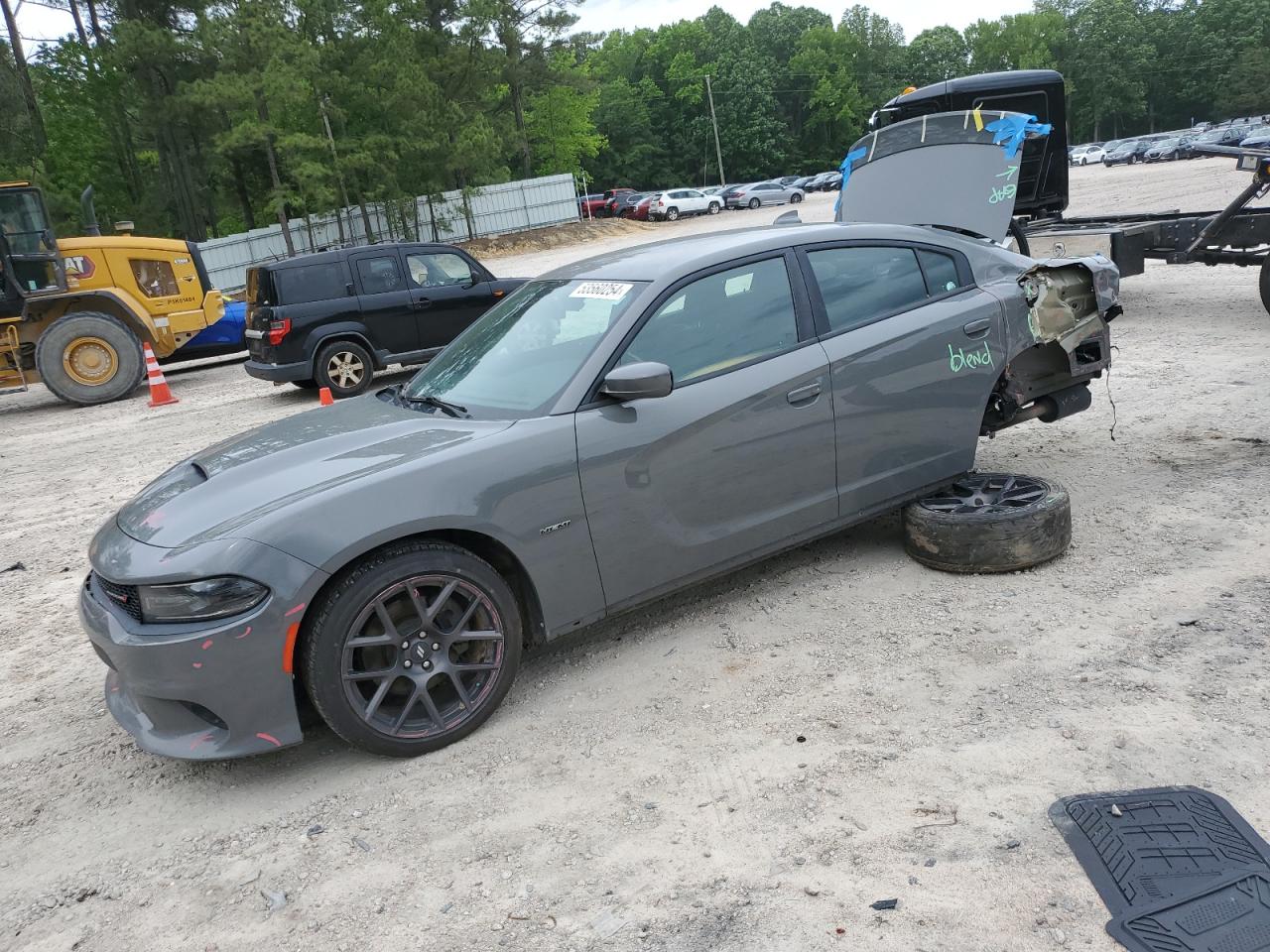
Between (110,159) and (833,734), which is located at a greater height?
(110,159)

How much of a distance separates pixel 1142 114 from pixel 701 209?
240 ft

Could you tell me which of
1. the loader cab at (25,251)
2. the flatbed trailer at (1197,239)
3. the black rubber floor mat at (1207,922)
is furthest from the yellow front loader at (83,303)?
the black rubber floor mat at (1207,922)

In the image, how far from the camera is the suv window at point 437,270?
1205cm

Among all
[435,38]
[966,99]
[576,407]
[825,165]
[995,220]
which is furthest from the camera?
[825,165]

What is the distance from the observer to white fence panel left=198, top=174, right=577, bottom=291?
37312 millimetres

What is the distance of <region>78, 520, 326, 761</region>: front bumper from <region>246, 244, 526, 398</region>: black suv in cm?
875

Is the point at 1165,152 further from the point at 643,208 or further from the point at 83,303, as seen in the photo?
the point at 83,303

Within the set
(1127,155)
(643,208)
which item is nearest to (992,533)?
(643,208)

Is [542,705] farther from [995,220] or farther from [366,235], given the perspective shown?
[366,235]

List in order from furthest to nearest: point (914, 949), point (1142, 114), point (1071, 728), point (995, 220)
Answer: point (1142, 114), point (995, 220), point (1071, 728), point (914, 949)

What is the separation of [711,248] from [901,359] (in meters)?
1.04

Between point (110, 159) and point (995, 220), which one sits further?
point (110, 159)

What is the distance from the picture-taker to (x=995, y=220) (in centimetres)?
945

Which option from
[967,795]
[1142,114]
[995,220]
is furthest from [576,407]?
[1142,114]
